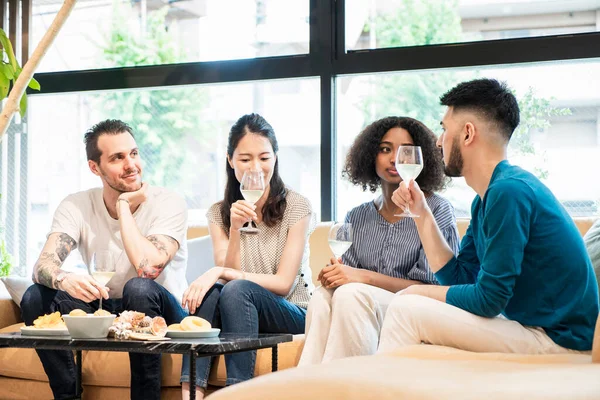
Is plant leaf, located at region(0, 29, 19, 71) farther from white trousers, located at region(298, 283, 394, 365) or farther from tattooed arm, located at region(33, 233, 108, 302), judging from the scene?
white trousers, located at region(298, 283, 394, 365)

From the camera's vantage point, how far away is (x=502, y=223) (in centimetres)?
225

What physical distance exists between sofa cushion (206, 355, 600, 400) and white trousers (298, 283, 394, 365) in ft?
3.87

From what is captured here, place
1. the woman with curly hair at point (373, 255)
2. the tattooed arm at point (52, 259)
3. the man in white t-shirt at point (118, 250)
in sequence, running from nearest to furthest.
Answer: the woman with curly hair at point (373, 255)
the man in white t-shirt at point (118, 250)
the tattooed arm at point (52, 259)

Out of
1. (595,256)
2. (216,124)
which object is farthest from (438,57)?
(595,256)

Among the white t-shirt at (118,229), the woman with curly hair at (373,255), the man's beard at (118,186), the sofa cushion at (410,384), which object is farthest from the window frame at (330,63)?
the sofa cushion at (410,384)

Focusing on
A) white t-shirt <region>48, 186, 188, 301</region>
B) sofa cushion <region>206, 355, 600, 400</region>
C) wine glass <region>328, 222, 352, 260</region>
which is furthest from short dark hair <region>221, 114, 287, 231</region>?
sofa cushion <region>206, 355, 600, 400</region>

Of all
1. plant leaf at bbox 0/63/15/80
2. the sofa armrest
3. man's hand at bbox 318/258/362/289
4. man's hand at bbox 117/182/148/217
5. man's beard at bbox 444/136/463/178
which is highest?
plant leaf at bbox 0/63/15/80

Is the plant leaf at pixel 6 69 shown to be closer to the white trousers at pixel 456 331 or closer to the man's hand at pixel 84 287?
the man's hand at pixel 84 287

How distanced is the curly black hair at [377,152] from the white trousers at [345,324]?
0.71 meters

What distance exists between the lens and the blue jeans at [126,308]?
3115 millimetres

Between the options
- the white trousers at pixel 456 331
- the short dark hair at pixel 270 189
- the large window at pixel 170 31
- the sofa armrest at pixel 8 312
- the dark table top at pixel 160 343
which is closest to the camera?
the white trousers at pixel 456 331

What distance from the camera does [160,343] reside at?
2.48 metres

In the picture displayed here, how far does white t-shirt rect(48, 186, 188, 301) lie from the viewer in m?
3.50

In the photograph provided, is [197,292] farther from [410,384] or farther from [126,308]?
[410,384]
